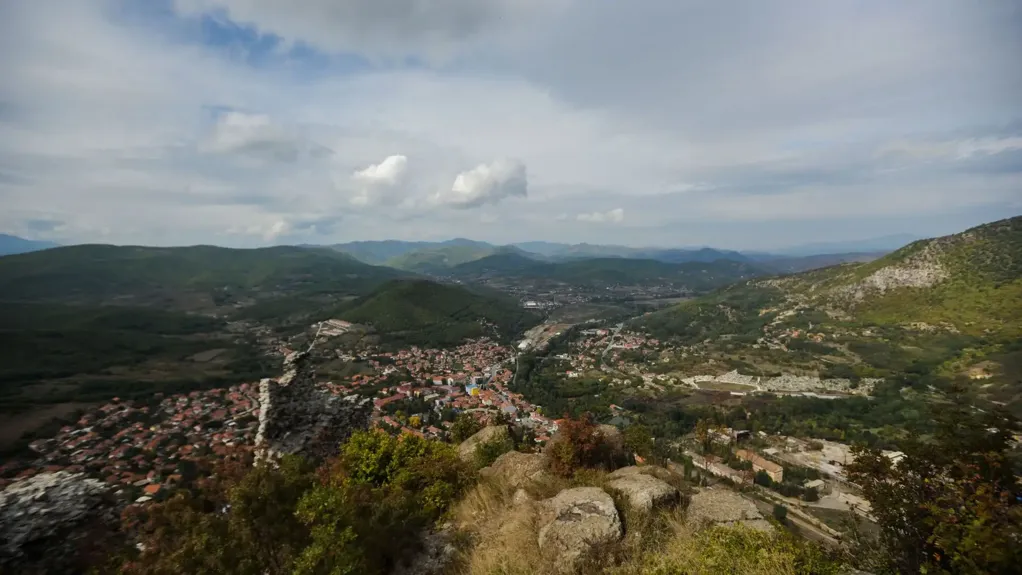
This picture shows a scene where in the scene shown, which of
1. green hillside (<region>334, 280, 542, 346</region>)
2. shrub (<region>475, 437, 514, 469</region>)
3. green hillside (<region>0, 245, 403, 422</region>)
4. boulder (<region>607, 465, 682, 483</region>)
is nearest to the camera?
boulder (<region>607, 465, 682, 483</region>)

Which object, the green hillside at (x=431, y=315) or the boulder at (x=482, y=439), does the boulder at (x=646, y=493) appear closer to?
the boulder at (x=482, y=439)

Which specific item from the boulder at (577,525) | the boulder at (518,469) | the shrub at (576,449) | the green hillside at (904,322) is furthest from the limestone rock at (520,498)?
the green hillside at (904,322)

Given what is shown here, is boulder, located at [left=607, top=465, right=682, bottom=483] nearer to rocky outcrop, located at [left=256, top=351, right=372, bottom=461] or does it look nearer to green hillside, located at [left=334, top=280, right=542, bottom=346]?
rocky outcrop, located at [left=256, top=351, right=372, bottom=461]

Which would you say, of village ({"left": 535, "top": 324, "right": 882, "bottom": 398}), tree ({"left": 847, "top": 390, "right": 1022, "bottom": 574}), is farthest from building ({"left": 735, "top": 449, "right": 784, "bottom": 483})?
tree ({"left": 847, "top": 390, "right": 1022, "bottom": 574})

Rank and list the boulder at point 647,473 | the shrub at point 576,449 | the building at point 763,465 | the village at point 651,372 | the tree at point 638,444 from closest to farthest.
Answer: the boulder at point 647,473, the shrub at point 576,449, the tree at point 638,444, the building at point 763,465, the village at point 651,372

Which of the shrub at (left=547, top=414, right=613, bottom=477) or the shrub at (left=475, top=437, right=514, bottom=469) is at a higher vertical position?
the shrub at (left=547, top=414, right=613, bottom=477)

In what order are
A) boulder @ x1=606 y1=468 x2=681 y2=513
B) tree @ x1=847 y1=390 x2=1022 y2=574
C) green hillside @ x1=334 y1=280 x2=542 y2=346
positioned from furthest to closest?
1. green hillside @ x1=334 y1=280 x2=542 y2=346
2. boulder @ x1=606 y1=468 x2=681 y2=513
3. tree @ x1=847 y1=390 x2=1022 y2=574

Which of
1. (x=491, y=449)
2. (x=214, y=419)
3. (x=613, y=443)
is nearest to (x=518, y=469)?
(x=491, y=449)
